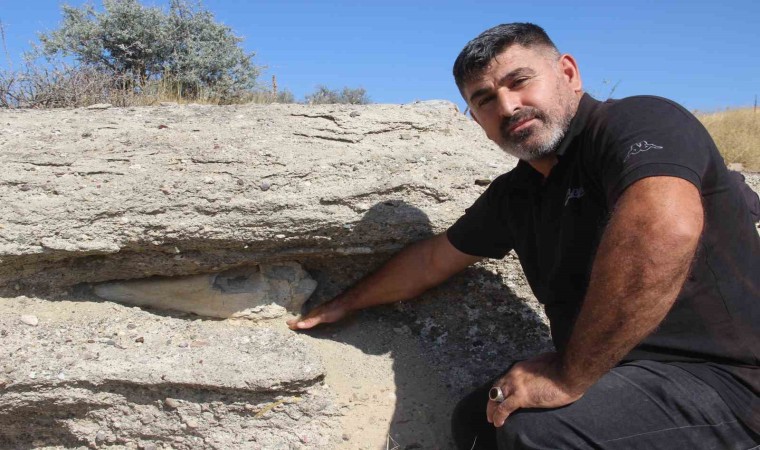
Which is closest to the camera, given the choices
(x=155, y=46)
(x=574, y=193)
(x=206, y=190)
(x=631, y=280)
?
(x=631, y=280)

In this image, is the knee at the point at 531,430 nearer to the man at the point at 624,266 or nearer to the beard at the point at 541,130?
the man at the point at 624,266

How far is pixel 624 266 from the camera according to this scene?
187cm

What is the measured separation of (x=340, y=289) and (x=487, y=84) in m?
1.33

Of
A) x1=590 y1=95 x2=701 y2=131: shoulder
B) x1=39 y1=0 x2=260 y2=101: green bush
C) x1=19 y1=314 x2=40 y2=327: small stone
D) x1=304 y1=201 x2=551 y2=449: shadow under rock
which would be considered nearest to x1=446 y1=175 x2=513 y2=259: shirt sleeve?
x1=304 y1=201 x2=551 y2=449: shadow under rock

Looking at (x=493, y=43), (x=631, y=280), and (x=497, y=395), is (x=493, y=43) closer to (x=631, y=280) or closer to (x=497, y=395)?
(x=631, y=280)

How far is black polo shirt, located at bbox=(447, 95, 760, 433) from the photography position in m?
1.94

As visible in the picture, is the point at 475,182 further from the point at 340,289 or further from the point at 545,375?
the point at 545,375

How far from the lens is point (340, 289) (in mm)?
3244

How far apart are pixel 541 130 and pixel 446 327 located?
4.09ft

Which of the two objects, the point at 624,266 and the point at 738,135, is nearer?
the point at 624,266

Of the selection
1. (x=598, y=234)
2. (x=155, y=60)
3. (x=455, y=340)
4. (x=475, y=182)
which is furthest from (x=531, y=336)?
(x=155, y=60)

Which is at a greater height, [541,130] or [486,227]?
[541,130]

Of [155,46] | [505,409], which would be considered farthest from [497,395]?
[155,46]

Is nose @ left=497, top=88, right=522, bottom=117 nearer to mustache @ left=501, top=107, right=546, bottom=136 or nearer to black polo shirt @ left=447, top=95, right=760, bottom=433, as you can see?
mustache @ left=501, top=107, right=546, bottom=136
